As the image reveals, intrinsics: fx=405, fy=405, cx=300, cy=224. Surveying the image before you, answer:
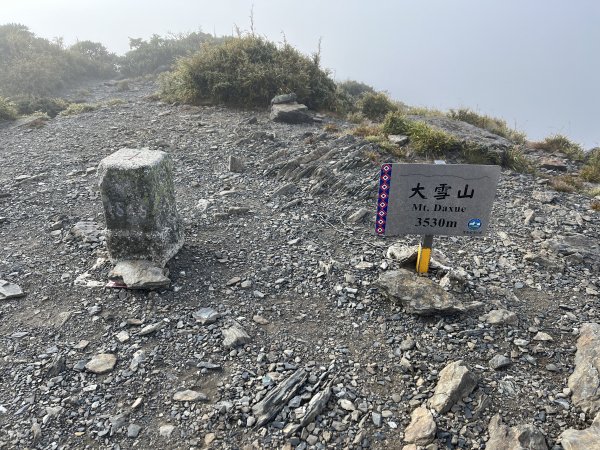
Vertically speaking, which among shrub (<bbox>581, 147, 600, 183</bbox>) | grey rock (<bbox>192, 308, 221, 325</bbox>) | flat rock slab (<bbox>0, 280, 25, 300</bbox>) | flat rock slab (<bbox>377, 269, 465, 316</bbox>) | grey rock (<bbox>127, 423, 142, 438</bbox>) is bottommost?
grey rock (<bbox>127, 423, 142, 438</bbox>)

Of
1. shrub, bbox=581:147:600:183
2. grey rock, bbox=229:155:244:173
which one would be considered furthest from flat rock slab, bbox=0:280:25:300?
shrub, bbox=581:147:600:183

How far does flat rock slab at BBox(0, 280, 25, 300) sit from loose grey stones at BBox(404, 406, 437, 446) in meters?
5.68

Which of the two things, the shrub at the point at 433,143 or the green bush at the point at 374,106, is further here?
the green bush at the point at 374,106

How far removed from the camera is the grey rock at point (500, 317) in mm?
5250

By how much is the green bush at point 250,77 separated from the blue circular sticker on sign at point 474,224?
39.5 feet

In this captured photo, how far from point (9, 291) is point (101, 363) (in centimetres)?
242

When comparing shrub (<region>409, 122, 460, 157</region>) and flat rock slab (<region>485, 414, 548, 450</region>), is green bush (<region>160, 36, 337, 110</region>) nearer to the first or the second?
shrub (<region>409, 122, 460, 157</region>)

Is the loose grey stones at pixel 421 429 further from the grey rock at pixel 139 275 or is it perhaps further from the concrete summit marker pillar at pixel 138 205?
the concrete summit marker pillar at pixel 138 205

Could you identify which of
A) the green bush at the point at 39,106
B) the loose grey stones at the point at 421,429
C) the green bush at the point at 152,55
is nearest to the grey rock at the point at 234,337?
the loose grey stones at the point at 421,429

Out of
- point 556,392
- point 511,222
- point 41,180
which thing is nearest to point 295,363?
point 556,392

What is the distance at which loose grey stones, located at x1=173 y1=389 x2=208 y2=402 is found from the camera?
434cm

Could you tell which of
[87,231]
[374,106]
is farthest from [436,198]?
[374,106]

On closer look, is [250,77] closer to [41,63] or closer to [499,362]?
[499,362]

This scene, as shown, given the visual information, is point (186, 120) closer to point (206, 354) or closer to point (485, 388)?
point (206, 354)
